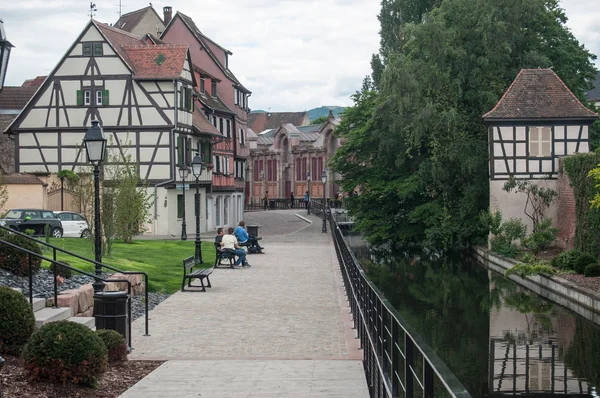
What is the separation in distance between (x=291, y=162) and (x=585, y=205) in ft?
238

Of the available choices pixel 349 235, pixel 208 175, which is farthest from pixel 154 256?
pixel 349 235

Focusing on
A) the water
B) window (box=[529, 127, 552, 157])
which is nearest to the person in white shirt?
the water

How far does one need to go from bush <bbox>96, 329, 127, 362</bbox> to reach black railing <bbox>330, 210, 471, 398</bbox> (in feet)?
10.0

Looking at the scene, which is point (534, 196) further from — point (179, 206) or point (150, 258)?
point (150, 258)

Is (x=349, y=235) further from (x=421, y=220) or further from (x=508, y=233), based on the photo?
(x=508, y=233)

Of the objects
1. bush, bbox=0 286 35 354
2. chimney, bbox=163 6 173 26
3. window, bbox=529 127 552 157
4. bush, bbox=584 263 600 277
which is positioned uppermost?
chimney, bbox=163 6 173 26

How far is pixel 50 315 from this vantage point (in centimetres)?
1211

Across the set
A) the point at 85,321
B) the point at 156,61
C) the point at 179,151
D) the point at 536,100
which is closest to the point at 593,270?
the point at 536,100

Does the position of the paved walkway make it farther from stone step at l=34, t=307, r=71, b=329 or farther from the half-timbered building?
the half-timbered building

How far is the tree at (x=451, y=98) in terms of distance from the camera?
40.4m

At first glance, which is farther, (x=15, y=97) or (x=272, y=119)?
(x=272, y=119)

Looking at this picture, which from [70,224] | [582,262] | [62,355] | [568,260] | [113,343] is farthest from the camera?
[70,224]

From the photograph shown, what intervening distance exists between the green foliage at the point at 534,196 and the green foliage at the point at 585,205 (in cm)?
382

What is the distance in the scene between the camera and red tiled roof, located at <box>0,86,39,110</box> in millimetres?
59188
